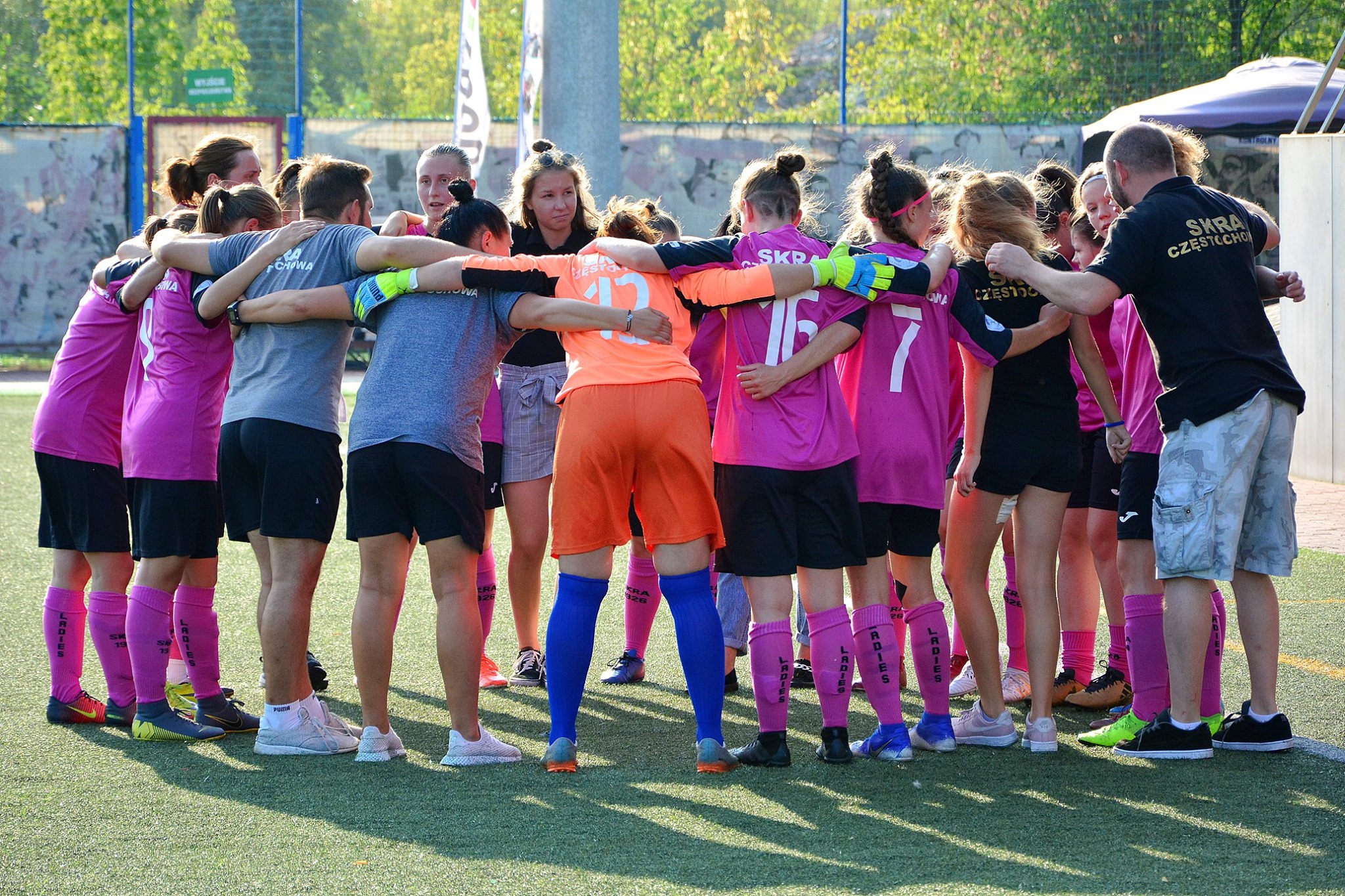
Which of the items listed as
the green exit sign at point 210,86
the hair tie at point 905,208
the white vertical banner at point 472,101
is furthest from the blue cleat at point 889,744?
the green exit sign at point 210,86

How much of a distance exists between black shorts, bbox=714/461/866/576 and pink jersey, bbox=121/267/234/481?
1954 millimetres

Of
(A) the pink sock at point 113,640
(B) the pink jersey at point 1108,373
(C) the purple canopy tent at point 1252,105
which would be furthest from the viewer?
(C) the purple canopy tent at point 1252,105

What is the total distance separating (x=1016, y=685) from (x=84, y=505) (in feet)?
12.0

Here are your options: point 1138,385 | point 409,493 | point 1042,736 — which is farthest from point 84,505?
point 1138,385

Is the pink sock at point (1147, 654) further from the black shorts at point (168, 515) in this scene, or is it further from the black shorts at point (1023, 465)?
the black shorts at point (168, 515)

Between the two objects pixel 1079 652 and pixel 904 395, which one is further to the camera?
pixel 1079 652

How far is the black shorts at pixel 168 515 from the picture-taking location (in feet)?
16.3

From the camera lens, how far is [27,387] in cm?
1681

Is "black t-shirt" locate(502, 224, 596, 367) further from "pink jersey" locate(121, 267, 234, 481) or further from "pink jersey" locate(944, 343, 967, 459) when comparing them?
"pink jersey" locate(944, 343, 967, 459)

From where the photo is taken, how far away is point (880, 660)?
15.1 ft

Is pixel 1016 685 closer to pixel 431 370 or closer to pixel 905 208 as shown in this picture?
pixel 905 208

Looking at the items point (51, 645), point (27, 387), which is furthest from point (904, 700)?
point (27, 387)

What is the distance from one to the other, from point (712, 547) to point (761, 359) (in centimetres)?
64

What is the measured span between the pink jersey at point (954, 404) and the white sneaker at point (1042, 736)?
1.09m
